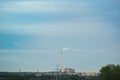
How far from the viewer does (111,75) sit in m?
153

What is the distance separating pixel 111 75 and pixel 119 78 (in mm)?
3938

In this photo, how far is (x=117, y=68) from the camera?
159m

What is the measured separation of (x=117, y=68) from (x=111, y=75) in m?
8.16

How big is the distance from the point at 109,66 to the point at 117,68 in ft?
12.9

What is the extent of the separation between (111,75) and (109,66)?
7175 millimetres

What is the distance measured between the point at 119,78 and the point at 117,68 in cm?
739

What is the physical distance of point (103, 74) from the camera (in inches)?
6058

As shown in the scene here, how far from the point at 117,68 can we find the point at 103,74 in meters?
9.34

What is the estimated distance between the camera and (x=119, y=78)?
153125 mm
